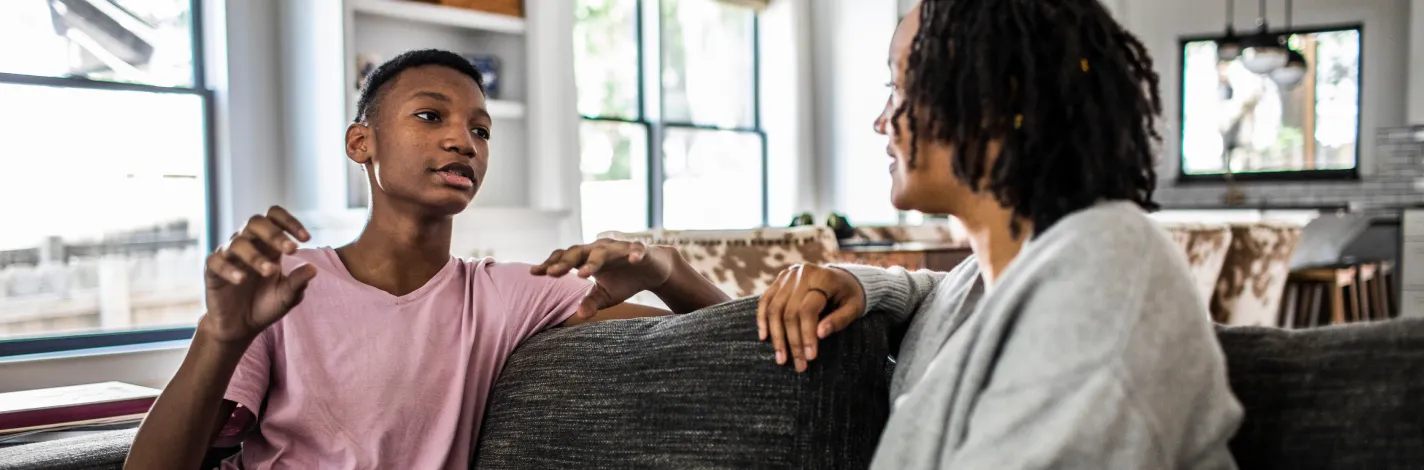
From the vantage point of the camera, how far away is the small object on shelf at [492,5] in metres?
4.65

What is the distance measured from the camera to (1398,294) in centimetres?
764

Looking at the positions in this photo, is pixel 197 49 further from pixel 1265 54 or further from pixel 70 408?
pixel 1265 54

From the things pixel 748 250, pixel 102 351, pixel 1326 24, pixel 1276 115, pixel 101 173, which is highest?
pixel 1326 24

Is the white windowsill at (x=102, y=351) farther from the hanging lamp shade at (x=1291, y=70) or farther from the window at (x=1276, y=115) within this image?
the window at (x=1276, y=115)

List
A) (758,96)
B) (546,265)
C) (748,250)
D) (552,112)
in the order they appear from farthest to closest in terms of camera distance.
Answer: (758,96), (552,112), (748,250), (546,265)

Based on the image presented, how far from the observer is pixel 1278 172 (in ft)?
28.2

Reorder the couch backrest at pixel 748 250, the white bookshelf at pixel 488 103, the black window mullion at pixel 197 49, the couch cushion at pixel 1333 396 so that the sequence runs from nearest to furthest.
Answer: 1. the couch cushion at pixel 1333 396
2. the couch backrest at pixel 748 250
3. the black window mullion at pixel 197 49
4. the white bookshelf at pixel 488 103

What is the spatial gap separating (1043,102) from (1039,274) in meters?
0.17

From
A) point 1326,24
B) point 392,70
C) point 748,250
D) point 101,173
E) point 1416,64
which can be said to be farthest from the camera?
point 1326,24

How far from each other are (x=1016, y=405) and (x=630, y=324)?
2.04 ft

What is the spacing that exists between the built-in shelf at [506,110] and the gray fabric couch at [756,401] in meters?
3.34

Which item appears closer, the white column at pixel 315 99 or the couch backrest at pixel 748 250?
the couch backrest at pixel 748 250

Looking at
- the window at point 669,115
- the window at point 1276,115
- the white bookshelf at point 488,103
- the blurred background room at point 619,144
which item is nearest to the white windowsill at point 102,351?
the blurred background room at point 619,144

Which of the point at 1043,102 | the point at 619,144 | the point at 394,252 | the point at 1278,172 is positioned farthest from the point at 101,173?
the point at 1278,172
